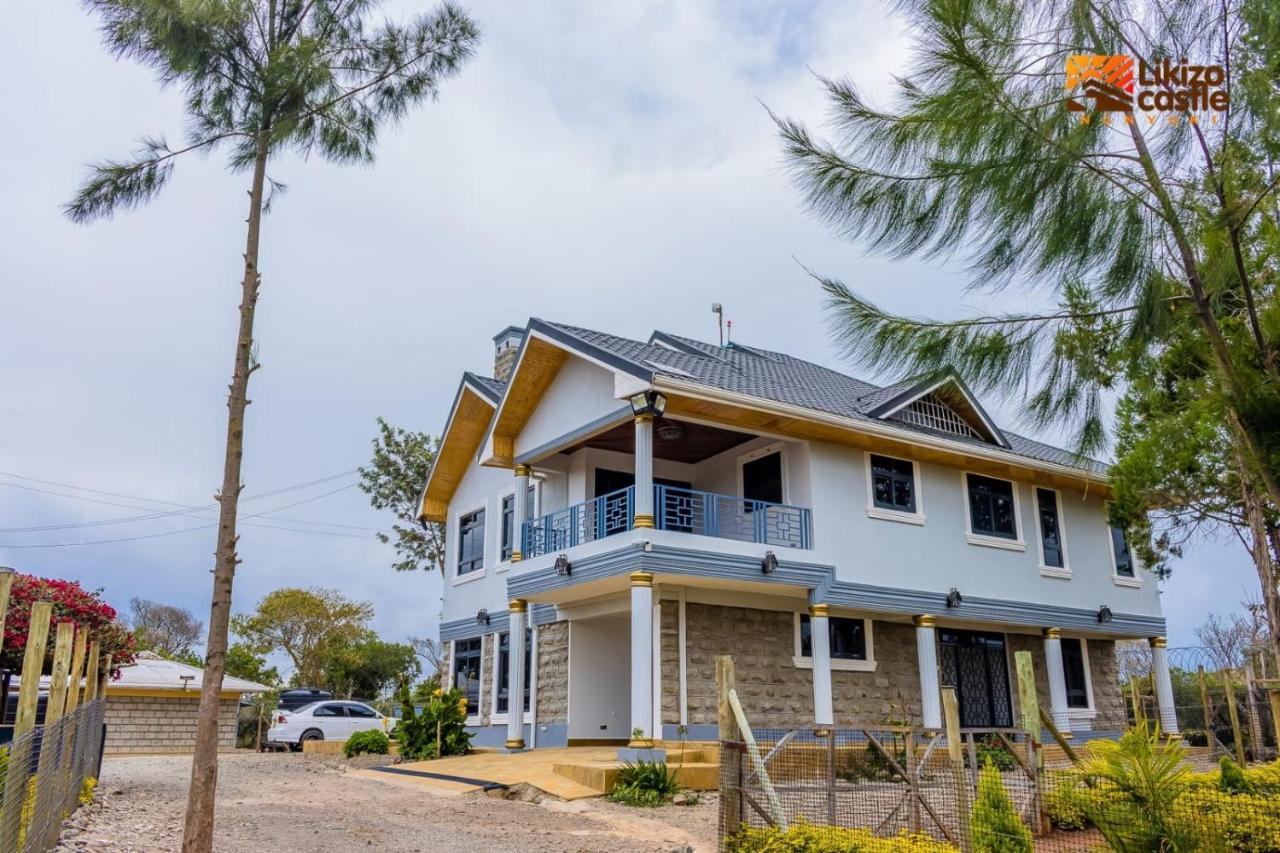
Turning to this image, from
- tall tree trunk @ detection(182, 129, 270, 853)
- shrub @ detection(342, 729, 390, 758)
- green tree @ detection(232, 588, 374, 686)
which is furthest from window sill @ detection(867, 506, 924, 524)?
green tree @ detection(232, 588, 374, 686)

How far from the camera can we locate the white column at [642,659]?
45.7 feet

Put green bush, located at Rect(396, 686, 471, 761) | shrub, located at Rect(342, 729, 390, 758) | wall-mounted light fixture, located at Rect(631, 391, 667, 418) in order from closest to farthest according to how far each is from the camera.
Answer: wall-mounted light fixture, located at Rect(631, 391, 667, 418) < green bush, located at Rect(396, 686, 471, 761) < shrub, located at Rect(342, 729, 390, 758)

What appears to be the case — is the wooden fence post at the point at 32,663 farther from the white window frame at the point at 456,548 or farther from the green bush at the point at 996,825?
the white window frame at the point at 456,548

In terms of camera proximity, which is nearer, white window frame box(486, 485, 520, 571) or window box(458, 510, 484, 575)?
white window frame box(486, 485, 520, 571)

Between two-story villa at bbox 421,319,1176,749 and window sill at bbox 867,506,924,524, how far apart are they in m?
0.04

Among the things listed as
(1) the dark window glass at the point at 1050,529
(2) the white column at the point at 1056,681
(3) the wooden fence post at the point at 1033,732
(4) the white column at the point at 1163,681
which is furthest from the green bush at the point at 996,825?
(4) the white column at the point at 1163,681

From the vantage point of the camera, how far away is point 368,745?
64.9 ft

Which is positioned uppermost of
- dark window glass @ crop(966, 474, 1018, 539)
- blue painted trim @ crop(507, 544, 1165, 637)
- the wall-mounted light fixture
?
the wall-mounted light fixture

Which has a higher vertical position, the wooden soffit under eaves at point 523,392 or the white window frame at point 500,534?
the wooden soffit under eaves at point 523,392

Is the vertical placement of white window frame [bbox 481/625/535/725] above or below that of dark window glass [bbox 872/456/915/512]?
below

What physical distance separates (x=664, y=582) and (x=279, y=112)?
9.05m

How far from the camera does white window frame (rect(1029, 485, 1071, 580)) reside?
1909 cm

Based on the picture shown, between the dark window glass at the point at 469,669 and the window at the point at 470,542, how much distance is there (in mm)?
1542

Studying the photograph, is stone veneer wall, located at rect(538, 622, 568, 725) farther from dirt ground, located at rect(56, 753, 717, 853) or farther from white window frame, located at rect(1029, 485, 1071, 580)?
white window frame, located at rect(1029, 485, 1071, 580)
